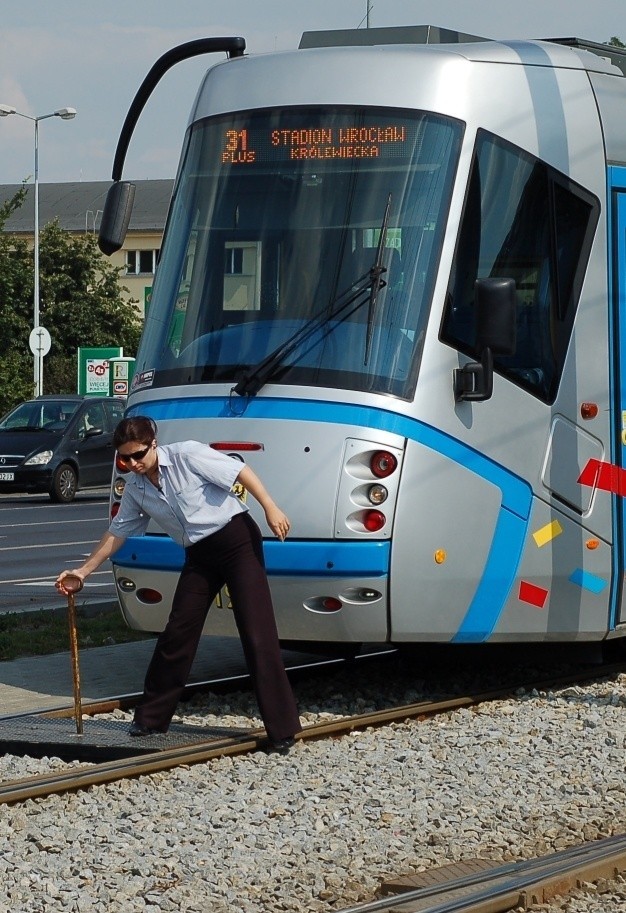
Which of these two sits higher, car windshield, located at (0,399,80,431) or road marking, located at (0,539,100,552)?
car windshield, located at (0,399,80,431)

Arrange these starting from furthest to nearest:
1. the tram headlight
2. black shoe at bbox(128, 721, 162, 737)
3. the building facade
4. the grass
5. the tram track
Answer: the building facade → the grass → the tram headlight → black shoe at bbox(128, 721, 162, 737) → the tram track

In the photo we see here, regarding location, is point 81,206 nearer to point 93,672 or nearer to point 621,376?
point 93,672

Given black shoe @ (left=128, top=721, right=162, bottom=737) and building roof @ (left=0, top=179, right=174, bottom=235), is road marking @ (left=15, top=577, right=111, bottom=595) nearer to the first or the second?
black shoe @ (left=128, top=721, right=162, bottom=737)

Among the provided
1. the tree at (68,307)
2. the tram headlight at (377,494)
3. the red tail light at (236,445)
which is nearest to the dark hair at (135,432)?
the red tail light at (236,445)

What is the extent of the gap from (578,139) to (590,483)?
6.40 ft

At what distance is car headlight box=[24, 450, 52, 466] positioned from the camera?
96.4ft

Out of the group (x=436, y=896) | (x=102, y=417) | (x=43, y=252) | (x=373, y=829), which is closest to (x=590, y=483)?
(x=373, y=829)

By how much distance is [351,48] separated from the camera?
31.4 feet

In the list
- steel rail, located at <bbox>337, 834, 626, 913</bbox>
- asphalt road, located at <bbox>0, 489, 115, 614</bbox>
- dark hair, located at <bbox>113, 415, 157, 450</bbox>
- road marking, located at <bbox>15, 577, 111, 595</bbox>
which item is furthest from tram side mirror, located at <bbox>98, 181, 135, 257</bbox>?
road marking, located at <bbox>15, 577, 111, 595</bbox>

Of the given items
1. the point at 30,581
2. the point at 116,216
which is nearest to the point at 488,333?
the point at 116,216

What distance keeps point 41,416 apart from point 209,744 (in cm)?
2295

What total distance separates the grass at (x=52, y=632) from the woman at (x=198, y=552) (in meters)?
3.56

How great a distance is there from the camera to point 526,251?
31.4ft

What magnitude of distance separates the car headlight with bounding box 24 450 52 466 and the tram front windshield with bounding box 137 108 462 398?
65.2ft
